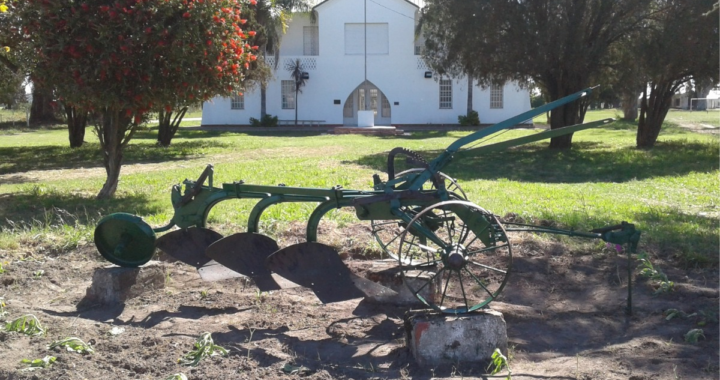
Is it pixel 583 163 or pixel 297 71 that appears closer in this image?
pixel 583 163

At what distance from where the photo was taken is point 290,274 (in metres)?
5.27

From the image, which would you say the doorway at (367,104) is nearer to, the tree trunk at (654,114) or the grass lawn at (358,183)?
the grass lawn at (358,183)

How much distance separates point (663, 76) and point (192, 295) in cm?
1878

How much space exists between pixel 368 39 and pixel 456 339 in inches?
1524

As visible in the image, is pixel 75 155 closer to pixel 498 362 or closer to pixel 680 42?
pixel 680 42

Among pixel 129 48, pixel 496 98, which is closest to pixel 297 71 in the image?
pixel 496 98

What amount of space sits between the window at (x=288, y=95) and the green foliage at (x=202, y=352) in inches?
1535

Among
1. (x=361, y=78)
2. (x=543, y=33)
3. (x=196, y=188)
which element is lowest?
(x=196, y=188)

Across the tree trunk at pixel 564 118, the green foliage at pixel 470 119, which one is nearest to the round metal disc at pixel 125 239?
the tree trunk at pixel 564 118

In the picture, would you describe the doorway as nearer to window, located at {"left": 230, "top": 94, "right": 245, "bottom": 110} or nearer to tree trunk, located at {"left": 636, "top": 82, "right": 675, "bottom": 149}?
window, located at {"left": 230, "top": 94, "right": 245, "bottom": 110}

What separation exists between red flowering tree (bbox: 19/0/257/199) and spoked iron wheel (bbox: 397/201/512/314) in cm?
513

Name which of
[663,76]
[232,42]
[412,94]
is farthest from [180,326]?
[412,94]

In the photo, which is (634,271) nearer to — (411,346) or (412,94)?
(411,346)

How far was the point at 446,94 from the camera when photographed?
4275cm
